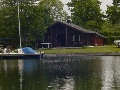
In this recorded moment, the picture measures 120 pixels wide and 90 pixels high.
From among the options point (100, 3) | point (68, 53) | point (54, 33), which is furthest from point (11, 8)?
point (100, 3)

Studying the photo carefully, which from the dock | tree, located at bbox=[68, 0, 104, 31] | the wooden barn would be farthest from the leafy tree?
tree, located at bbox=[68, 0, 104, 31]

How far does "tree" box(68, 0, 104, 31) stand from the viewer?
125 metres

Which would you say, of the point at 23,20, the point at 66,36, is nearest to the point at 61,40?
the point at 66,36

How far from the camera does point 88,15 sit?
125875 millimetres

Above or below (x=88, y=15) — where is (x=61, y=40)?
below

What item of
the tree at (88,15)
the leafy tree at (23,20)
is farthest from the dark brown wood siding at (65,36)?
the tree at (88,15)

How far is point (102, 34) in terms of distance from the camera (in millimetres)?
114625

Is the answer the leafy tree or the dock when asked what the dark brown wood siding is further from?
the dock

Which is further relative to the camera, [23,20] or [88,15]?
[88,15]

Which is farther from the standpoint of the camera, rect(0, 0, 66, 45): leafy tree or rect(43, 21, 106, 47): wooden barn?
rect(43, 21, 106, 47): wooden barn

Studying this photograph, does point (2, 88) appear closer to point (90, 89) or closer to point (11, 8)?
point (90, 89)

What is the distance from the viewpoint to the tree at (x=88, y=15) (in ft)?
409

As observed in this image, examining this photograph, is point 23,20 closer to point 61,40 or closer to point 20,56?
point 61,40

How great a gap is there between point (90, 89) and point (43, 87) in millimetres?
4176
